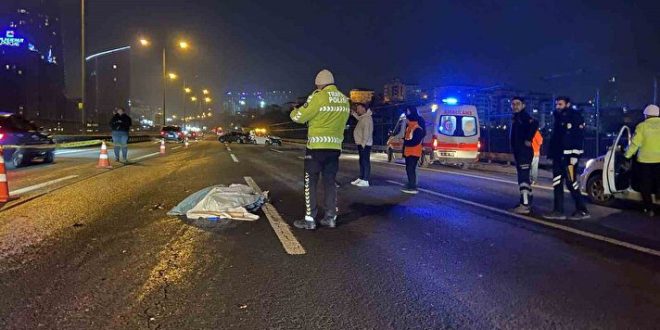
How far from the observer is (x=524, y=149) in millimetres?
7844

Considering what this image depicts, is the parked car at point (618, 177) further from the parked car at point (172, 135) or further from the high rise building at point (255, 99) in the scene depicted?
the high rise building at point (255, 99)

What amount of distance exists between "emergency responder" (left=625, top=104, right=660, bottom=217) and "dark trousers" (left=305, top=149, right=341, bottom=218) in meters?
4.72

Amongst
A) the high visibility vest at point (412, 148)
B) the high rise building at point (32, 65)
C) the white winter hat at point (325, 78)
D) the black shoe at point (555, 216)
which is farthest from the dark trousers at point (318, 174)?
the high rise building at point (32, 65)

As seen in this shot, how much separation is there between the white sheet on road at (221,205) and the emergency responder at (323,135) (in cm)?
99

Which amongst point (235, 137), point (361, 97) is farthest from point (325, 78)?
point (235, 137)

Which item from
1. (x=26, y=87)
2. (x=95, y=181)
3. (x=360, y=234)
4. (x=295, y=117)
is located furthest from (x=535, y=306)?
(x=26, y=87)

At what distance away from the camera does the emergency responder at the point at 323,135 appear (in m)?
6.13

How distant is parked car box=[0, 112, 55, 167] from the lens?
14727mm

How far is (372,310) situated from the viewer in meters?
3.61

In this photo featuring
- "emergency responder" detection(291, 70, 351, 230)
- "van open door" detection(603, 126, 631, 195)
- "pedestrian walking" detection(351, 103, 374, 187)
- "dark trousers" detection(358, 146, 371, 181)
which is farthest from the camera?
"pedestrian walking" detection(351, 103, 374, 187)

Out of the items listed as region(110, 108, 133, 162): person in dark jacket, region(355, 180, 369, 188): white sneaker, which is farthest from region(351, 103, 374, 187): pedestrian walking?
region(110, 108, 133, 162): person in dark jacket

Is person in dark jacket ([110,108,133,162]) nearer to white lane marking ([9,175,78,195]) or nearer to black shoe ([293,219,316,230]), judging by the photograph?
white lane marking ([9,175,78,195])

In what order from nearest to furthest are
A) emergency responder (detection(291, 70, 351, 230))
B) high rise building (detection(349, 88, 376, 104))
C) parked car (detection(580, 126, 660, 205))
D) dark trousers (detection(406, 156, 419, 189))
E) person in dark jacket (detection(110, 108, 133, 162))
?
1. emergency responder (detection(291, 70, 351, 230))
2. parked car (detection(580, 126, 660, 205))
3. dark trousers (detection(406, 156, 419, 189))
4. high rise building (detection(349, 88, 376, 104))
5. person in dark jacket (detection(110, 108, 133, 162))

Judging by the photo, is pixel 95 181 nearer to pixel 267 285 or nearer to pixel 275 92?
pixel 267 285
